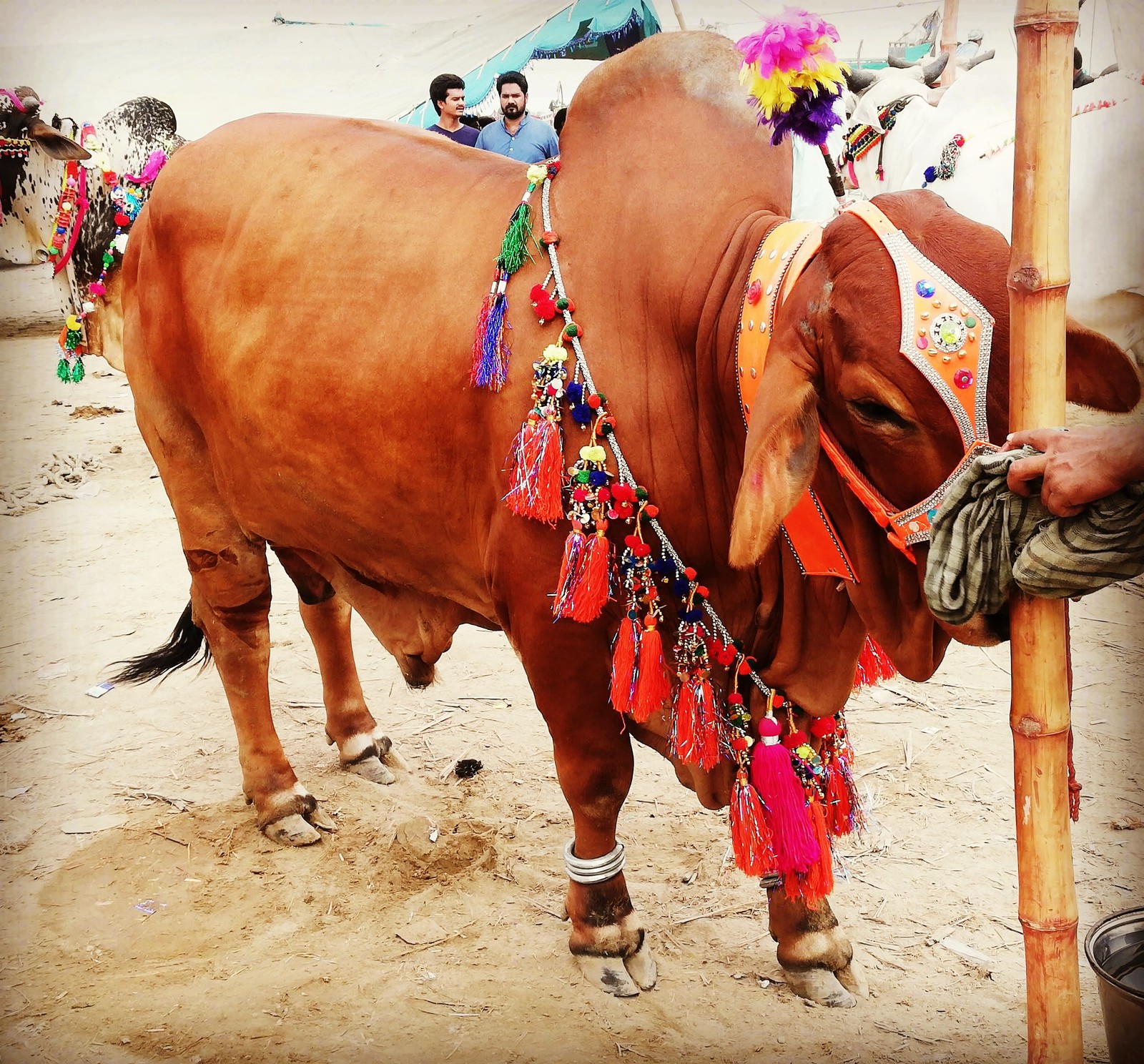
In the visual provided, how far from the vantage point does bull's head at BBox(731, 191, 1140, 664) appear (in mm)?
1743

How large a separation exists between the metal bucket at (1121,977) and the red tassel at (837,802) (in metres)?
0.68

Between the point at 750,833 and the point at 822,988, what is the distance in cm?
55

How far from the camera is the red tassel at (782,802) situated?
246cm

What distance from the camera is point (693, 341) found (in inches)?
91.5

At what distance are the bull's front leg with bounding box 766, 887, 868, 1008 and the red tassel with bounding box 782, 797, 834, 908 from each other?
0.50ft

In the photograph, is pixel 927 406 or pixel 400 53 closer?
pixel 927 406

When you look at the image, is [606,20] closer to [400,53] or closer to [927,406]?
[400,53]

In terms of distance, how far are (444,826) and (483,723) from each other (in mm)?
718

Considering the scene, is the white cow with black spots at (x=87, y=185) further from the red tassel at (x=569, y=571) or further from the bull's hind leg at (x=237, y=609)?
the red tassel at (x=569, y=571)

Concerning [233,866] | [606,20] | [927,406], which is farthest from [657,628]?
[606,20]

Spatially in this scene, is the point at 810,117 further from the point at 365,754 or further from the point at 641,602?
the point at 365,754

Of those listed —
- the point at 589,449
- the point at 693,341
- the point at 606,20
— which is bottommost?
the point at 589,449

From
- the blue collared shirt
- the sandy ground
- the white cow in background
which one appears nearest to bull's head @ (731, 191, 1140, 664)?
the sandy ground

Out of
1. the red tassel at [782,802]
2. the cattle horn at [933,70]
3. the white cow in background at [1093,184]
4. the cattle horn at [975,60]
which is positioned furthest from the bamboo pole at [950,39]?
the red tassel at [782,802]
